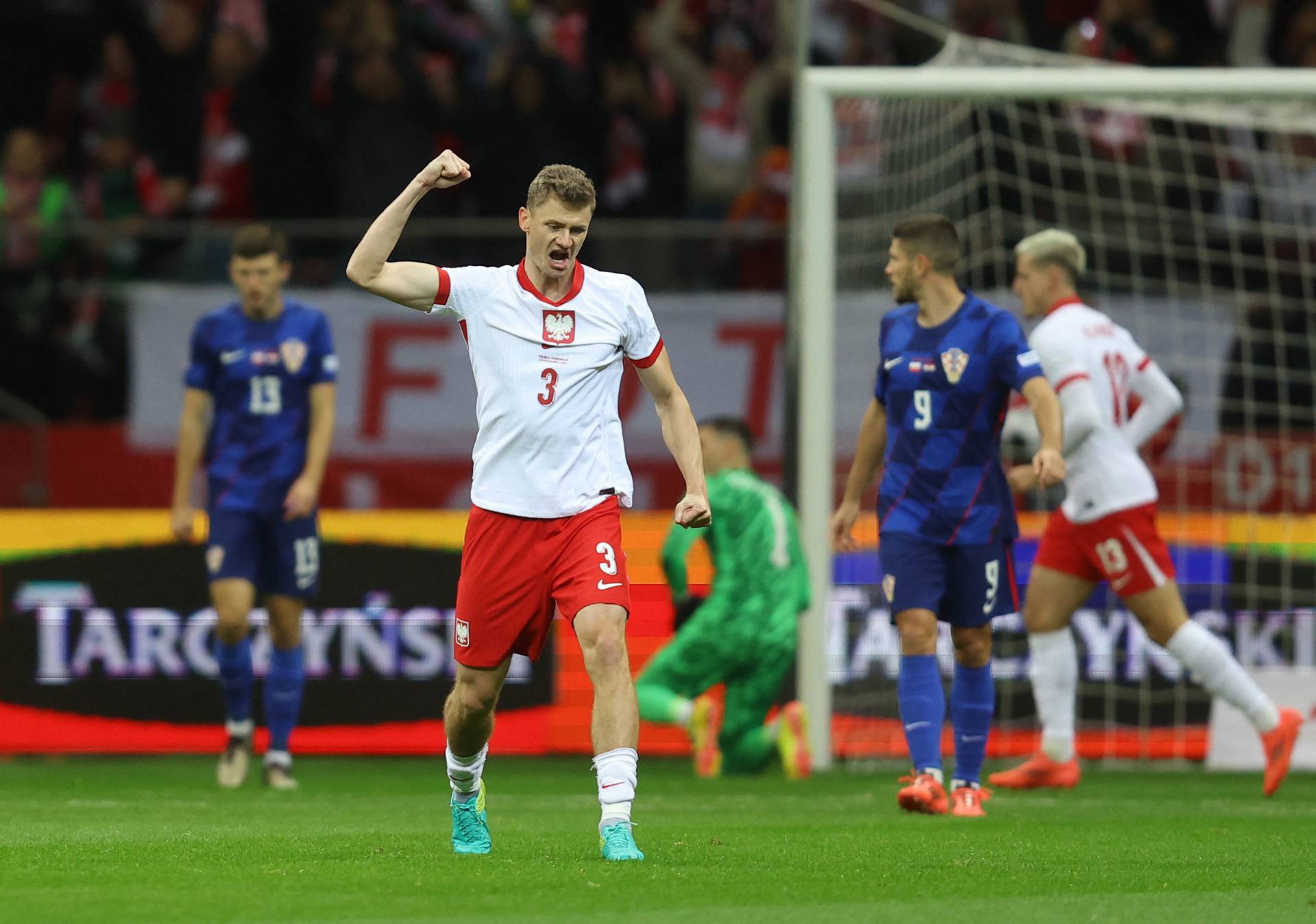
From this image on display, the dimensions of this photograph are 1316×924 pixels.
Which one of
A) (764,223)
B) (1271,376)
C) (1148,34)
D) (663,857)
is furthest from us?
(1148,34)

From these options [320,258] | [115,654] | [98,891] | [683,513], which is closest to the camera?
[98,891]

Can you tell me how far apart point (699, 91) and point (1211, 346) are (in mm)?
5113

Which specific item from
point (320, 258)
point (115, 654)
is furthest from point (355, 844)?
point (320, 258)

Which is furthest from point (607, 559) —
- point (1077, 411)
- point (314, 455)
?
point (314, 455)

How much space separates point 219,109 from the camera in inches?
605

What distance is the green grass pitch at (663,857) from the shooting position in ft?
16.6

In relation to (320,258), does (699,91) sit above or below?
above

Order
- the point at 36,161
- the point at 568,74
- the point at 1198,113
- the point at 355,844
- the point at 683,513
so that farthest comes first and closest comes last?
1. the point at 568,74
2. the point at 36,161
3. the point at 1198,113
4. the point at 355,844
5. the point at 683,513

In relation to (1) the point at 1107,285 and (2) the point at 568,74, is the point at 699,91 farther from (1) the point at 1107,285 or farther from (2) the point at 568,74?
(1) the point at 1107,285

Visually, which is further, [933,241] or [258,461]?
[258,461]

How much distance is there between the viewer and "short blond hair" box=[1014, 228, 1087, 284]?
9406 millimetres

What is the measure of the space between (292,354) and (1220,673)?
4.48m

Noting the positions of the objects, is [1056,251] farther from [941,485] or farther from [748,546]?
[748,546]

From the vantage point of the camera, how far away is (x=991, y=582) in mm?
8086
